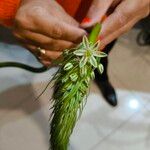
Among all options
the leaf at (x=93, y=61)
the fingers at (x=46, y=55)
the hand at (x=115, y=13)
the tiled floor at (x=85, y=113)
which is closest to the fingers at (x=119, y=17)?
the hand at (x=115, y=13)

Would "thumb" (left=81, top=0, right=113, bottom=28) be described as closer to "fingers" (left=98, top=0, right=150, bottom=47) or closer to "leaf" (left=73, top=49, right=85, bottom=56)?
"fingers" (left=98, top=0, right=150, bottom=47)

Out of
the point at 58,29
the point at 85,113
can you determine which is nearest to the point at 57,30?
the point at 58,29

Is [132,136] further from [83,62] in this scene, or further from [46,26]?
[83,62]

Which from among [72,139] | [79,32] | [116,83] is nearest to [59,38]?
[79,32]

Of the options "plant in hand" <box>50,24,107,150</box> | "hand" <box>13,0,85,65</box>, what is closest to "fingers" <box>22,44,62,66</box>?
"hand" <box>13,0,85,65</box>

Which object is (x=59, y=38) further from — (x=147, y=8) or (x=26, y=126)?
(x=26, y=126)

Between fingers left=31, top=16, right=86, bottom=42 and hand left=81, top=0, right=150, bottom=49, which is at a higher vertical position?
hand left=81, top=0, right=150, bottom=49
